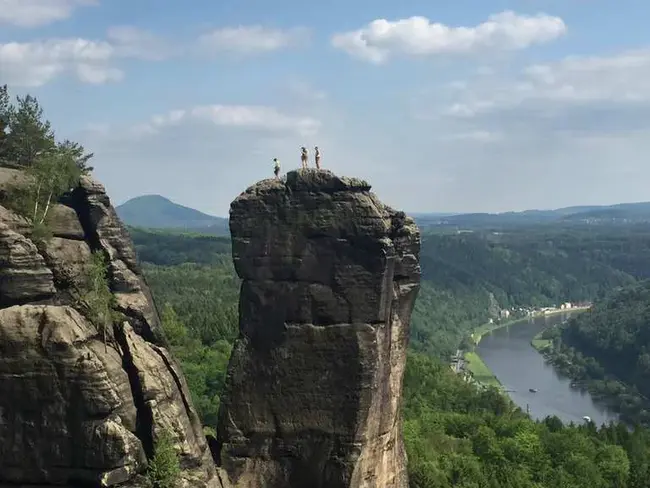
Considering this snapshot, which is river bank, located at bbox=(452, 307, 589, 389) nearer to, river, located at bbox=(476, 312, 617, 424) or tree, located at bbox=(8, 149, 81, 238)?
river, located at bbox=(476, 312, 617, 424)

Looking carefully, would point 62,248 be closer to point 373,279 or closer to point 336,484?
point 373,279

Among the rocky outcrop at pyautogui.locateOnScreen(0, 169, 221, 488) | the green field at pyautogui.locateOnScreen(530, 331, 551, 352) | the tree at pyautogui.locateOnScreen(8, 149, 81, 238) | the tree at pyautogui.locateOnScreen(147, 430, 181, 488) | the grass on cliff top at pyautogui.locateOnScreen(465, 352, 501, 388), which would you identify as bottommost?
the green field at pyautogui.locateOnScreen(530, 331, 551, 352)

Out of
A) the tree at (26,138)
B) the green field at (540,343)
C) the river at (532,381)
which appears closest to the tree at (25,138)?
the tree at (26,138)

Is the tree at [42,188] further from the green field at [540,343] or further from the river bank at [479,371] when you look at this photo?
the green field at [540,343]

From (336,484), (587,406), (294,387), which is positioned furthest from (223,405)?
(587,406)

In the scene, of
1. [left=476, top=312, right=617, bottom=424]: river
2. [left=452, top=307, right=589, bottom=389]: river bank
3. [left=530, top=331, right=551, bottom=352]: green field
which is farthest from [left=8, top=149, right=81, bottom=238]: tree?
[left=530, top=331, right=551, bottom=352]: green field

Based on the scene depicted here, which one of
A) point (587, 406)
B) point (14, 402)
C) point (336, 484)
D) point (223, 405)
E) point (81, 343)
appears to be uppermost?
point (81, 343)
